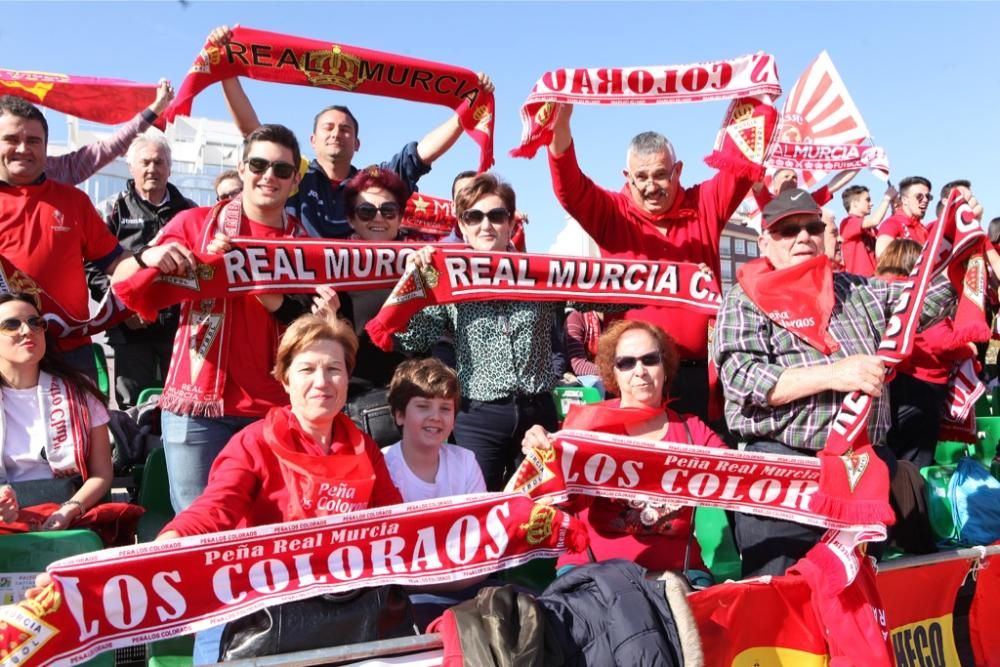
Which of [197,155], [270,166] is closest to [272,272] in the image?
[270,166]

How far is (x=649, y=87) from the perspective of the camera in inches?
196

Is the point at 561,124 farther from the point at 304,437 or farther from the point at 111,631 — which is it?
the point at 111,631

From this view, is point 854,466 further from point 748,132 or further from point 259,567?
point 259,567

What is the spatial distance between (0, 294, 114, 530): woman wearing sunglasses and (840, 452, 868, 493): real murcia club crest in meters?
3.14

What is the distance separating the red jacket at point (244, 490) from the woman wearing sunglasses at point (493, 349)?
1154mm

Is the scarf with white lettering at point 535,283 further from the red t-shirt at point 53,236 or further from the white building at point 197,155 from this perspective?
the white building at point 197,155

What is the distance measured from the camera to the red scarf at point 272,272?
3.89 metres

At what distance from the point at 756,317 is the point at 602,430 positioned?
0.84 metres

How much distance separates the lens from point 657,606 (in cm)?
296

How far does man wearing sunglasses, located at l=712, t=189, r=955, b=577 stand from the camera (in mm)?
3775

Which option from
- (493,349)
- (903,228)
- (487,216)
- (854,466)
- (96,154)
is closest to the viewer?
(854,466)

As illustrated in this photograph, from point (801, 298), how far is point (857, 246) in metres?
6.03

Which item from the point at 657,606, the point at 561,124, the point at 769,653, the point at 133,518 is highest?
the point at 561,124

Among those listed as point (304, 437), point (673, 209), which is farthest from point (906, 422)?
point (304, 437)
